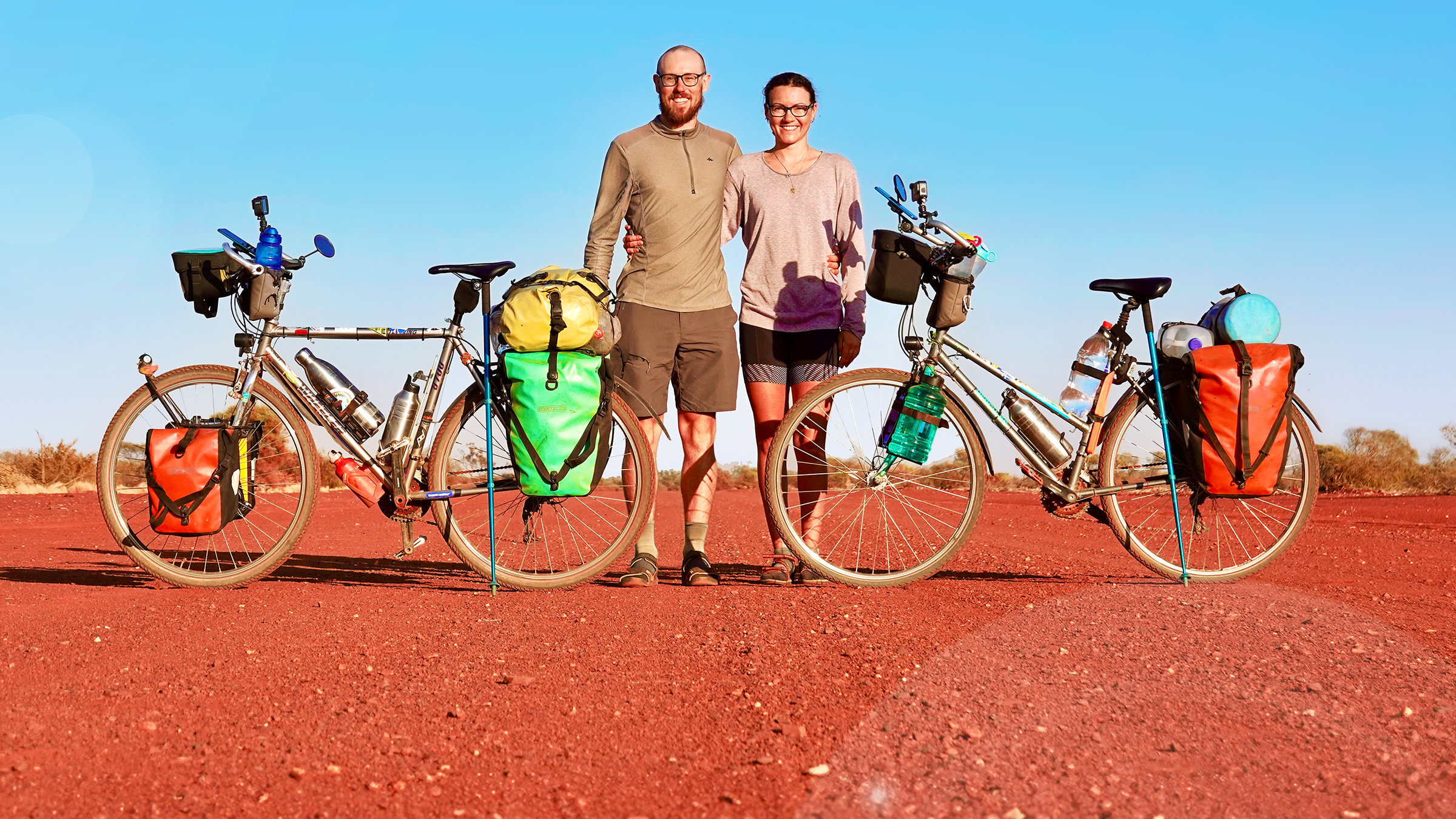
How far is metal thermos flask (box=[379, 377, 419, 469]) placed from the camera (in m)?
5.49

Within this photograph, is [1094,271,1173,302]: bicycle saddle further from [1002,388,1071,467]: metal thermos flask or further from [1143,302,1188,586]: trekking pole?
[1002,388,1071,467]: metal thermos flask

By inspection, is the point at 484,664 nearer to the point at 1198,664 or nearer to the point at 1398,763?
the point at 1198,664

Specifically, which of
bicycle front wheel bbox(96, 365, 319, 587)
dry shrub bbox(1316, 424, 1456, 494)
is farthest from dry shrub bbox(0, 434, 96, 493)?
dry shrub bbox(1316, 424, 1456, 494)

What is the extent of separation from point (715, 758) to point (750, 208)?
3500mm

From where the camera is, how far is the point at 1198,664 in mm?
3604

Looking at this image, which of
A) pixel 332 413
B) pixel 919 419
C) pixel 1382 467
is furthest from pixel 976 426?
pixel 1382 467

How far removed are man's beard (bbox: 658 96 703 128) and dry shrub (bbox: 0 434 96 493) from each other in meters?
14.2

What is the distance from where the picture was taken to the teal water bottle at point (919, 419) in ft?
17.9

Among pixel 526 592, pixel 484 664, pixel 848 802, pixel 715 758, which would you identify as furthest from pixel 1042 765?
pixel 526 592

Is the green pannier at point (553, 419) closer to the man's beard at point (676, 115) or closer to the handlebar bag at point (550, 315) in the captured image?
the handlebar bag at point (550, 315)

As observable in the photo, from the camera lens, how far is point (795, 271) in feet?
18.5

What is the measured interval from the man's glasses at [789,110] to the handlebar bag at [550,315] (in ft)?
4.62

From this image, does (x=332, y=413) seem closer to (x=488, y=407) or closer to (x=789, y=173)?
(x=488, y=407)

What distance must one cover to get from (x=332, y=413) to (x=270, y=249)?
34.8 inches
